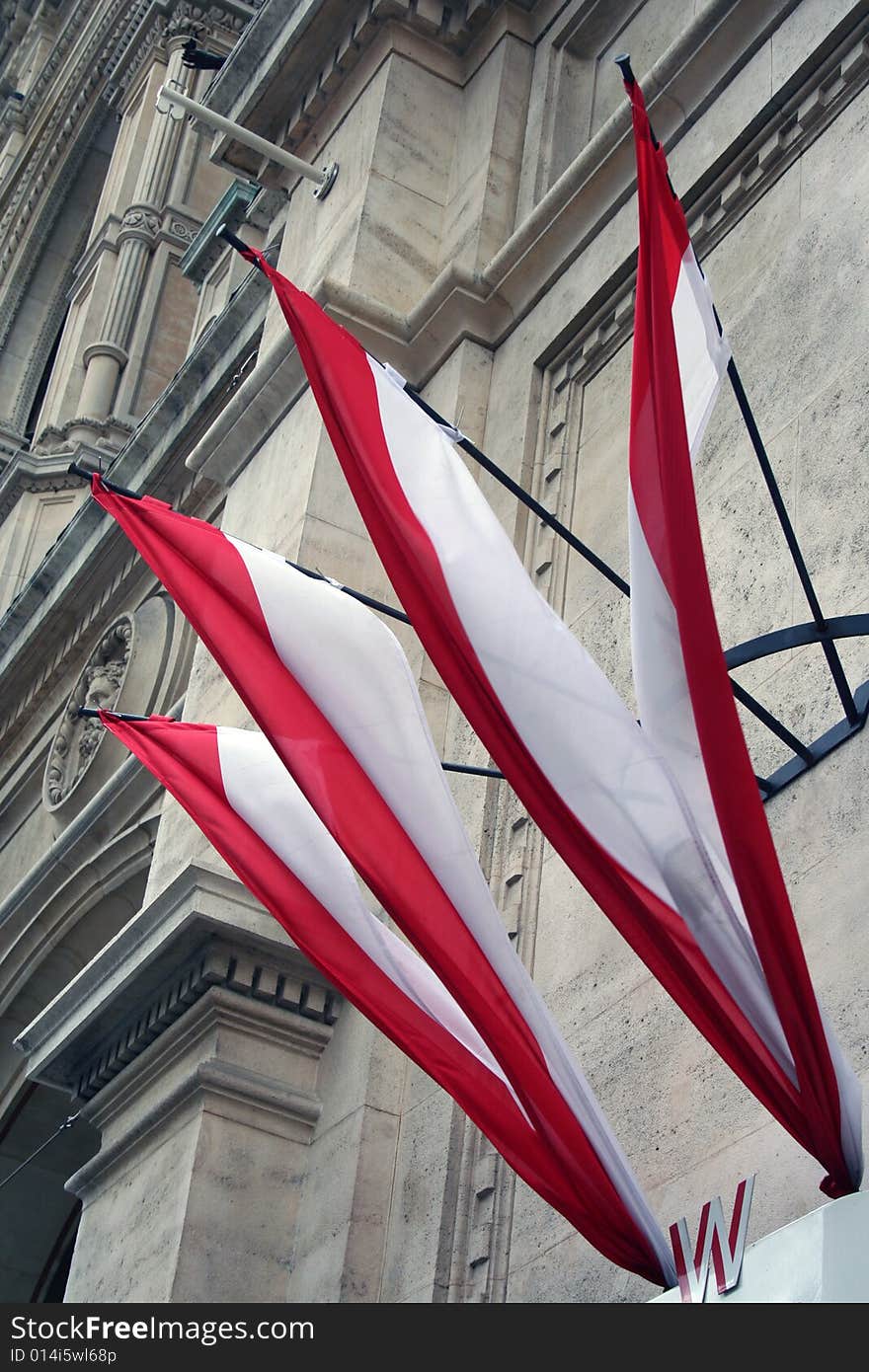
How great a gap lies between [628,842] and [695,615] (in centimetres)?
62

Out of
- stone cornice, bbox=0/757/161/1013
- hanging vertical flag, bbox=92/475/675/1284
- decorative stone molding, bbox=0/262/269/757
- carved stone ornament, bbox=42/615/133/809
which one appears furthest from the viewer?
carved stone ornament, bbox=42/615/133/809

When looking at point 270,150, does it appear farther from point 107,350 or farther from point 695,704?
point 107,350

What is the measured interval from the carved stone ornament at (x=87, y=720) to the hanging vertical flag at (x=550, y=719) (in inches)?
353

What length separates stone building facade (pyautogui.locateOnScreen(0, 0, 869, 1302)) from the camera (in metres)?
7.47

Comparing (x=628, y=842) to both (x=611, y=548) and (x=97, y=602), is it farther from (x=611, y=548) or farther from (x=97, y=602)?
(x=97, y=602)

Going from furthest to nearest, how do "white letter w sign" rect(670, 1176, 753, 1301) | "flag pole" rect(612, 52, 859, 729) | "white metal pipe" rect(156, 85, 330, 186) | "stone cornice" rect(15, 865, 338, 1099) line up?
"white metal pipe" rect(156, 85, 330, 186)
"stone cornice" rect(15, 865, 338, 1099)
"flag pole" rect(612, 52, 859, 729)
"white letter w sign" rect(670, 1176, 753, 1301)

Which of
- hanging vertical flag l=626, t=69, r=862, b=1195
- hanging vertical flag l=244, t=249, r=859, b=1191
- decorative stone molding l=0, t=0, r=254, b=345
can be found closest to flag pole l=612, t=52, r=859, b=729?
hanging vertical flag l=244, t=249, r=859, b=1191

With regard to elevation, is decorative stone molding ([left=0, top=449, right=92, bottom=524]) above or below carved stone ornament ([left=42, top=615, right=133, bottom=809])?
above

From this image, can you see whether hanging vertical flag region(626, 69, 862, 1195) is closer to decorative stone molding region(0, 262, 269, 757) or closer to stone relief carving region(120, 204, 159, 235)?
decorative stone molding region(0, 262, 269, 757)

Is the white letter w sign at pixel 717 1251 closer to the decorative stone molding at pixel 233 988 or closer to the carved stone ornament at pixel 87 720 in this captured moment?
the decorative stone molding at pixel 233 988

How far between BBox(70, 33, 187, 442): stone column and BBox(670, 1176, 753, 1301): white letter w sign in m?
16.4

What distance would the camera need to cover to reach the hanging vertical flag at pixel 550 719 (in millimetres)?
5434

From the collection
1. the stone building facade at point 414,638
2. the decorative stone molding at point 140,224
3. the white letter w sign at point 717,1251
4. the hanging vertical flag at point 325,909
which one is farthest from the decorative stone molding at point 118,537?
the white letter w sign at point 717,1251

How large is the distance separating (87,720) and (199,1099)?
7.65 meters
